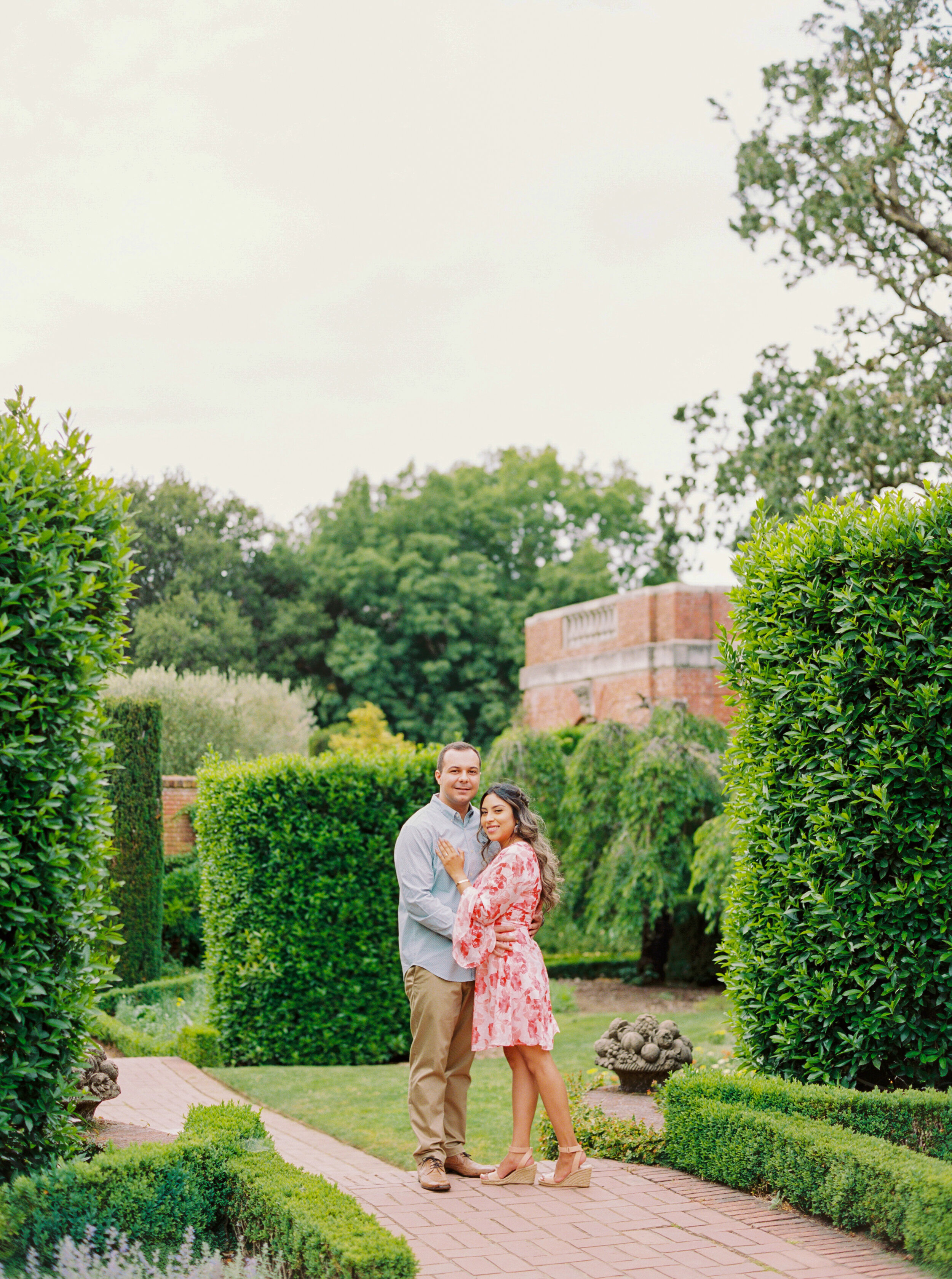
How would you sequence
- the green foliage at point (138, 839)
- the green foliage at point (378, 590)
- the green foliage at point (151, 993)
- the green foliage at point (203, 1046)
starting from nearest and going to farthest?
the green foliage at point (203, 1046), the green foliage at point (151, 993), the green foliage at point (138, 839), the green foliage at point (378, 590)

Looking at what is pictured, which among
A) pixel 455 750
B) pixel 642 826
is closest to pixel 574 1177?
pixel 455 750

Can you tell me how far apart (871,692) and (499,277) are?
10.2 metres

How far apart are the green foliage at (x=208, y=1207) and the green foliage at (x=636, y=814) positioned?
1004 cm

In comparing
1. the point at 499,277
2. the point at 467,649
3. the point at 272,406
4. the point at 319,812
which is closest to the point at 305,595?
the point at 467,649

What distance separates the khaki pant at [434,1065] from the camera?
5289 millimetres

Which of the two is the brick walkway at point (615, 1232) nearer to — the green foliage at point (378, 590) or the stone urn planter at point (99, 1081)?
the stone urn planter at point (99, 1081)

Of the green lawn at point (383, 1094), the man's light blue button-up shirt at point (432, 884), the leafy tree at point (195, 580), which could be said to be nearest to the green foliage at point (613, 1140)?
the green lawn at point (383, 1094)

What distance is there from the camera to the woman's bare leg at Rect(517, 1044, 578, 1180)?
521 centimetres

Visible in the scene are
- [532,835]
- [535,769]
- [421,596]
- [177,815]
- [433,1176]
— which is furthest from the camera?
[421,596]

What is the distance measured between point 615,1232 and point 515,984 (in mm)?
1088

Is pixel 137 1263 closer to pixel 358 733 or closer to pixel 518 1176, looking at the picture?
pixel 518 1176

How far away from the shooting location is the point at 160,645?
104 ft

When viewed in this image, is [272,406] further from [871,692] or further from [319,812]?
[871,692]

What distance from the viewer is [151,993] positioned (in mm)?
13633
